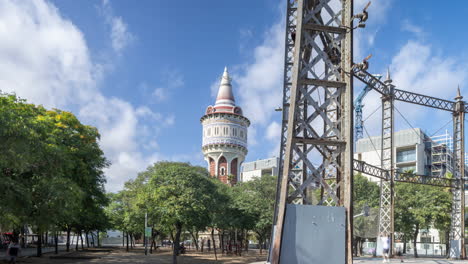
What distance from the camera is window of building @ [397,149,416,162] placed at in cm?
7669

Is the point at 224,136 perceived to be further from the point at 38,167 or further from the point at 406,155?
the point at 38,167

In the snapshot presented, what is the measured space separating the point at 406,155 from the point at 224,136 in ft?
110

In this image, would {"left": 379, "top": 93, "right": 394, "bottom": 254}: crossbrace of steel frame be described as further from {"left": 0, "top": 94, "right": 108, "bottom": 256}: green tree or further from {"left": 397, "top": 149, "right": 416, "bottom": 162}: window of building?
{"left": 397, "top": 149, "right": 416, "bottom": 162}: window of building

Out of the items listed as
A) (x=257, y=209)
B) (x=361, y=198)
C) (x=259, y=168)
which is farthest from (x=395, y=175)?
(x=259, y=168)

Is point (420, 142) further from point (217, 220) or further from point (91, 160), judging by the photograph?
point (91, 160)

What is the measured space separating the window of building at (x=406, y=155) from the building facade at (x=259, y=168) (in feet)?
93.1

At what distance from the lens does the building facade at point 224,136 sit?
269 feet

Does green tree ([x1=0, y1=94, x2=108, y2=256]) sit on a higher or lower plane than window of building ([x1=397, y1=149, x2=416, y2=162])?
lower

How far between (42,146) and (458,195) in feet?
101

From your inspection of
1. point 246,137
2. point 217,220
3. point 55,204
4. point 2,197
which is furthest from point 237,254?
point 246,137

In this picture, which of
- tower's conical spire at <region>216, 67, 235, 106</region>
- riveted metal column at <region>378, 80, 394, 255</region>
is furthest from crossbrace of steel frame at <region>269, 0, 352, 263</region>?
tower's conical spire at <region>216, 67, 235, 106</region>

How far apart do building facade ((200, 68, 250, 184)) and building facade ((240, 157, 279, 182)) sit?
16.6 metres

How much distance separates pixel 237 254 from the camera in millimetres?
41312

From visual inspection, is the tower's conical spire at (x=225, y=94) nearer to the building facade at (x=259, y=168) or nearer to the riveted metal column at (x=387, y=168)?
the building facade at (x=259, y=168)
